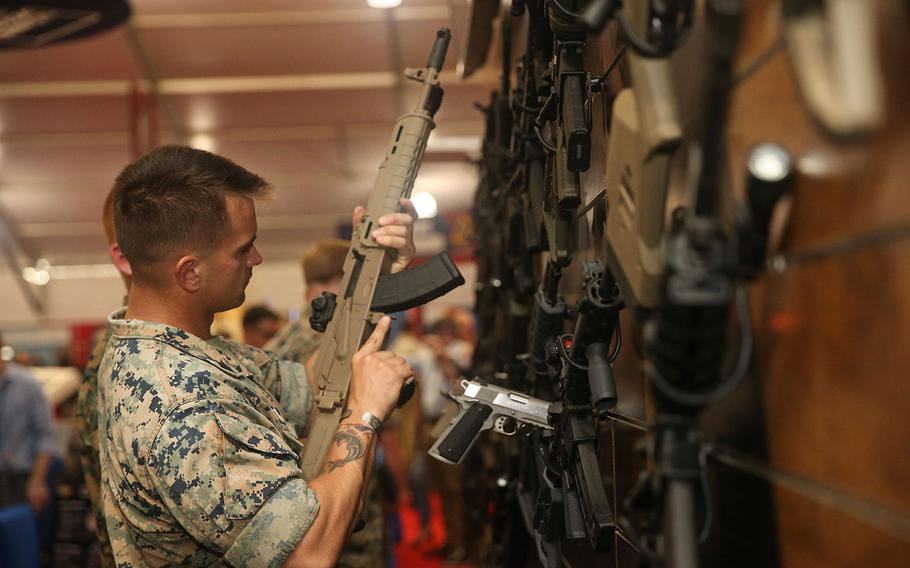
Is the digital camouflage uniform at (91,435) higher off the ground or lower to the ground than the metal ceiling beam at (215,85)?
lower

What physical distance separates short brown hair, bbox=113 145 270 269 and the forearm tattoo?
0.49 meters

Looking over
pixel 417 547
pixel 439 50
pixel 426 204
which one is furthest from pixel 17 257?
pixel 439 50

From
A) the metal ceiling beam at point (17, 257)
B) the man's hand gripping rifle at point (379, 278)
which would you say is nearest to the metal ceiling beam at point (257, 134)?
the metal ceiling beam at point (17, 257)

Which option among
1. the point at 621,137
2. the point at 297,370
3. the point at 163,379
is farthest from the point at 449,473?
the point at 621,137

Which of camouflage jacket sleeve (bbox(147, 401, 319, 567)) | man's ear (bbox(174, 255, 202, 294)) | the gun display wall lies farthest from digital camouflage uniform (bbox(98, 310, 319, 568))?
the gun display wall

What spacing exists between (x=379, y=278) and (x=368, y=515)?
1357mm

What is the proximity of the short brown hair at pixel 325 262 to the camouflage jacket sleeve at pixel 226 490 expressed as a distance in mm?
1757

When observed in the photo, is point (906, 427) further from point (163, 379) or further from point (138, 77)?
point (138, 77)

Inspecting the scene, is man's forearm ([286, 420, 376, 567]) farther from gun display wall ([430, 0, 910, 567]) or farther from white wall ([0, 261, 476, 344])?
white wall ([0, 261, 476, 344])

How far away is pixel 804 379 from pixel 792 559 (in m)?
0.21

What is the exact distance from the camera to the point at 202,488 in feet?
5.34

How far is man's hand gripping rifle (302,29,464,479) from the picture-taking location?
2184 millimetres

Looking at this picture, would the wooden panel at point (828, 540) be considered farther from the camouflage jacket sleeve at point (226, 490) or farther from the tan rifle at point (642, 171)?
the camouflage jacket sleeve at point (226, 490)

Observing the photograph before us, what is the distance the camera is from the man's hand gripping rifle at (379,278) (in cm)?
218
